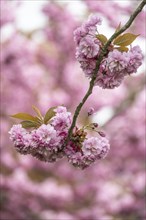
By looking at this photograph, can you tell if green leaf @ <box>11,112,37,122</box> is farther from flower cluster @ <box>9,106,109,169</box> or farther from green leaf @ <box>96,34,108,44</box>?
green leaf @ <box>96,34,108,44</box>

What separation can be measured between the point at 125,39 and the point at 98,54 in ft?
0.46

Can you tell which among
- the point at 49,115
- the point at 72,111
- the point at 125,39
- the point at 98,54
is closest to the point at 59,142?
the point at 49,115

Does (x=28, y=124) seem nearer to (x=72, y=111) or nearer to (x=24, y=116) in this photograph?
(x=24, y=116)

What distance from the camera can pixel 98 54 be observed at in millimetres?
2402

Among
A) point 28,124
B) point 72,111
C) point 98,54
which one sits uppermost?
point 72,111

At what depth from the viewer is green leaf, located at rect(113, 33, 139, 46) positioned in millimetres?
2363

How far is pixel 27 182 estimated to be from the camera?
7.90m

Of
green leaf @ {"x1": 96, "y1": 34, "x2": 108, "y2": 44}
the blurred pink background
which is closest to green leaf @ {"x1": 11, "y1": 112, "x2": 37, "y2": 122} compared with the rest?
green leaf @ {"x1": 96, "y1": 34, "x2": 108, "y2": 44}

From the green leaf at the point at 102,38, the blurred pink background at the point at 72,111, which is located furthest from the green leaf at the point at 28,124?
the blurred pink background at the point at 72,111

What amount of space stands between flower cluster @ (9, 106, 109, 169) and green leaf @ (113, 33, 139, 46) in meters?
0.41

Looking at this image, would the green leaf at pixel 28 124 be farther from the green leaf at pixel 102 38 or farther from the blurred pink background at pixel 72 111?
the blurred pink background at pixel 72 111

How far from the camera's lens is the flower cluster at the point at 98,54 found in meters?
2.36

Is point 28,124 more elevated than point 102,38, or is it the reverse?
point 102,38

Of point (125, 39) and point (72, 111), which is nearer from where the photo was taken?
point (125, 39)
